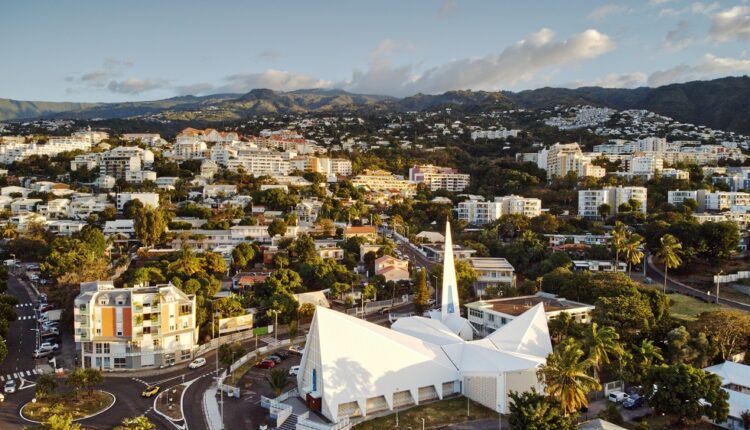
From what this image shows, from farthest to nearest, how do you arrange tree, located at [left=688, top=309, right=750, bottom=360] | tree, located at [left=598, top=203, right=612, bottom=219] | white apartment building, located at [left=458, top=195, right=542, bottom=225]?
white apartment building, located at [left=458, top=195, right=542, bottom=225]
tree, located at [left=598, top=203, right=612, bottom=219]
tree, located at [left=688, top=309, right=750, bottom=360]

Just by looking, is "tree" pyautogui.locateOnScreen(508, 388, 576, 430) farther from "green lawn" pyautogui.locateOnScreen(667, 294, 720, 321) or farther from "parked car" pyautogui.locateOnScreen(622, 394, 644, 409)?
"green lawn" pyautogui.locateOnScreen(667, 294, 720, 321)

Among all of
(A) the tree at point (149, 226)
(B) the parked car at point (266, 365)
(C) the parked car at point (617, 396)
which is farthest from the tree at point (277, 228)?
(C) the parked car at point (617, 396)

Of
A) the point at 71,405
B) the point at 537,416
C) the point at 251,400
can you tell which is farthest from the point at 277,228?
the point at 537,416

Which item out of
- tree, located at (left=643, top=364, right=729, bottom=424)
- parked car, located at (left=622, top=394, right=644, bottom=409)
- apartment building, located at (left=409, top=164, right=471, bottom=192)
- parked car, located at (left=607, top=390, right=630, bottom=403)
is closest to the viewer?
tree, located at (left=643, top=364, right=729, bottom=424)

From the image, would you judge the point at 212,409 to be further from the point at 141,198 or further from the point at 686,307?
the point at 141,198

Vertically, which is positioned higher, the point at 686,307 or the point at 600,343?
the point at 600,343

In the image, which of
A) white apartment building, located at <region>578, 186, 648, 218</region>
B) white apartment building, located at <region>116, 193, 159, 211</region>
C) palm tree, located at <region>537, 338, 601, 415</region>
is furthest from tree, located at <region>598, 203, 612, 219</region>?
white apartment building, located at <region>116, 193, 159, 211</region>
